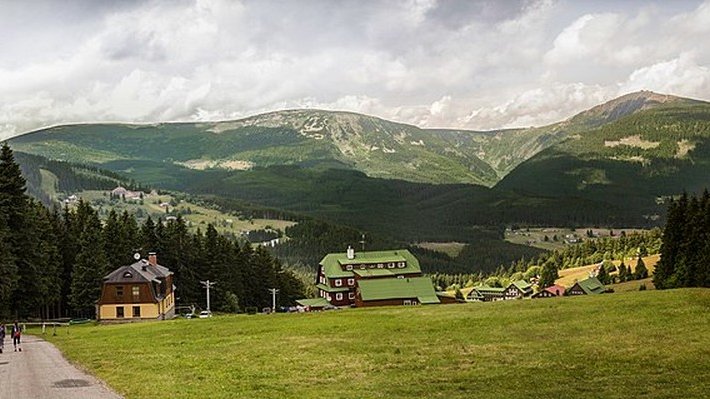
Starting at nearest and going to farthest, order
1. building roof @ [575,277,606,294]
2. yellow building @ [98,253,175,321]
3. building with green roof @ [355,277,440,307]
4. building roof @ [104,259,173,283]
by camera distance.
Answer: yellow building @ [98,253,175,321]
building roof @ [104,259,173,283]
building with green roof @ [355,277,440,307]
building roof @ [575,277,606,294]

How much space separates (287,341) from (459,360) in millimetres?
12430

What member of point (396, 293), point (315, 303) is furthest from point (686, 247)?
point (315, 303)

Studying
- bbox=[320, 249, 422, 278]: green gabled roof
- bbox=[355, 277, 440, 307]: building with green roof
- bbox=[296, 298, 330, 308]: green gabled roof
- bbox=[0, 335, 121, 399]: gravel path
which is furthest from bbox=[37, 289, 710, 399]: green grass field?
bbox=[320, 249, 422, 278]: green gabled roof

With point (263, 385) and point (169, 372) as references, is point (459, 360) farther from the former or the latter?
point (169, 372)

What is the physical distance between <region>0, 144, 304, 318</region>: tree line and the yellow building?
2.74m

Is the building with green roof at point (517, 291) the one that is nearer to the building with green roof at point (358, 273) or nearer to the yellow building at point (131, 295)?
the building with green roof at point (358, 273)

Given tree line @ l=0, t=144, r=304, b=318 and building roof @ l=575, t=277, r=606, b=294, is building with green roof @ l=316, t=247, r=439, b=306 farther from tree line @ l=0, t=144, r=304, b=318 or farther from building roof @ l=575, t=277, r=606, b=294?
building roof @ l=575, t=277, r=606, b=294

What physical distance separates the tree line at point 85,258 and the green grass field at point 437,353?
24.7m

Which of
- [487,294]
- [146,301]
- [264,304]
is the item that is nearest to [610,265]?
[487,294]

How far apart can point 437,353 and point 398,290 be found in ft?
243

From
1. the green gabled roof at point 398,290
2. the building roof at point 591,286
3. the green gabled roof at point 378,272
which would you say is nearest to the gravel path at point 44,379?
the green gabled roof at point 398,290

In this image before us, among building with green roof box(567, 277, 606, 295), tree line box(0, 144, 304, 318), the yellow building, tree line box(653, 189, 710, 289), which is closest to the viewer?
tree line box(0, 144, 304, 318)

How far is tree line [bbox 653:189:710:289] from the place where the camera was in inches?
3127

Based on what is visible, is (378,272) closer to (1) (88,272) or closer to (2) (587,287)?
(2) (587,287)
